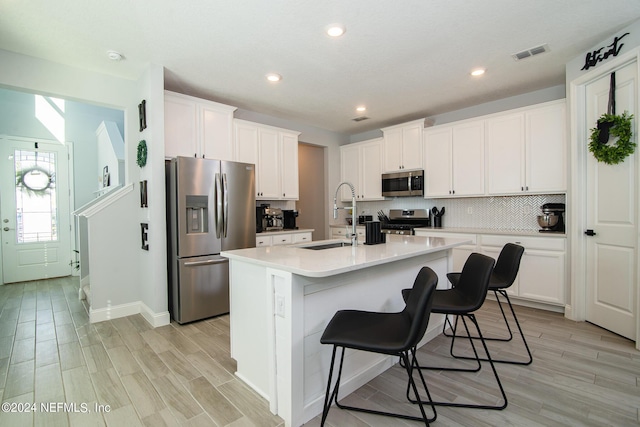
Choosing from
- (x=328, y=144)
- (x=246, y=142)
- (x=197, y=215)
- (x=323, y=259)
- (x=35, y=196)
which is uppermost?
(x=328, y=144)

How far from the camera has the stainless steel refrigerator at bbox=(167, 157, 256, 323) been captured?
3.13 metres

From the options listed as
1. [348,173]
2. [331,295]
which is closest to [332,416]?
[331,295]

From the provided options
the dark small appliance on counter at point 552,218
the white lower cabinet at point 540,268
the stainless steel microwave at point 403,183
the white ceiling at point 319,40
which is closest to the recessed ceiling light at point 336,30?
the white ceiling at point 319,40

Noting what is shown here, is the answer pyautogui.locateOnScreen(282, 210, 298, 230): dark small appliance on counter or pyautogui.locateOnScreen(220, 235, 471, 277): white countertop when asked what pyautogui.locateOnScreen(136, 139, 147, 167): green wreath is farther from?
pyautogui.locateOnScreen(282, 210, 298, 230): dark small appliance on counter

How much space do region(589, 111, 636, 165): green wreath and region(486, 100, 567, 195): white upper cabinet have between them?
63cm

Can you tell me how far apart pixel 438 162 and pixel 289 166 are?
2290 millimetres

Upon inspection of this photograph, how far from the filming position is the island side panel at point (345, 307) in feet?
5.60

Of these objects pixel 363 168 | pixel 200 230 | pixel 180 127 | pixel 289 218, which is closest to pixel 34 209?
pixel 180 127

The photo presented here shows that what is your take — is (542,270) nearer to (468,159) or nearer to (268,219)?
(468,159)

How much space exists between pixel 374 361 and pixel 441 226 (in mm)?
3159

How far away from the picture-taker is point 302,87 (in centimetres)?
366

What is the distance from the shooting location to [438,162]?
14.8ft

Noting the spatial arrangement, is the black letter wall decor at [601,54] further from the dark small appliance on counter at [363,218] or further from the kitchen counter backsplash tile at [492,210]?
the dark small appliance on counter at [363,218]

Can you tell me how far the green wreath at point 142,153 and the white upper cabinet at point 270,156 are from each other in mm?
1180
